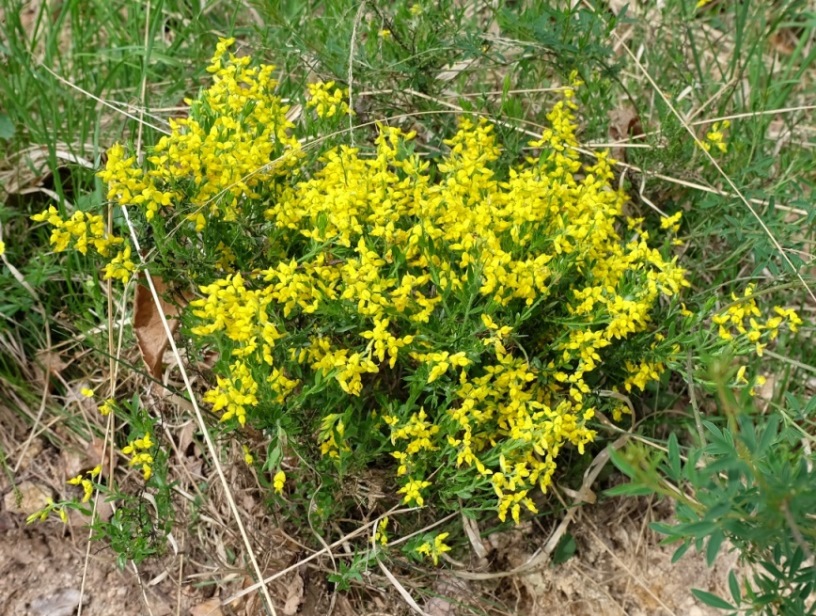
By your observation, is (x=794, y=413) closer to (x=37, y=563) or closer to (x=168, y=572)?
(x=168, y=572)

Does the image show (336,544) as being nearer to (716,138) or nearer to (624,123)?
(716,138)

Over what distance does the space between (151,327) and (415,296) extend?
0.94m

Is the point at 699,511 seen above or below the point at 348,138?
below

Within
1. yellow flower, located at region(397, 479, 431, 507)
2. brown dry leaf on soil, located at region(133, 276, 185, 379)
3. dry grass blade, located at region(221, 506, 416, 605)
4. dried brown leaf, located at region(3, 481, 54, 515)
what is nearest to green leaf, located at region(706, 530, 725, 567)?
yellow flower, located at region(397, 479, 431, 507)

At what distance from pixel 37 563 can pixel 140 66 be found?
1958 mm

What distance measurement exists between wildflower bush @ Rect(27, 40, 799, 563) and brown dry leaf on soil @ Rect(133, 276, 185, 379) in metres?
0.30

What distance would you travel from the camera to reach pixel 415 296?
89.8 inches

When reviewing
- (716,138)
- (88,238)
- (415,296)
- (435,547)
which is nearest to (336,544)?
(435,547)

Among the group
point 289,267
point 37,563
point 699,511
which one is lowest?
point 37,563

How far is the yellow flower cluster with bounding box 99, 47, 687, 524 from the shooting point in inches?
82.0

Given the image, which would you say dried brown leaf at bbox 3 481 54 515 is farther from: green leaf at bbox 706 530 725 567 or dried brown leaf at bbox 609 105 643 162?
dried brown leaf at bbox 609 105 643 162

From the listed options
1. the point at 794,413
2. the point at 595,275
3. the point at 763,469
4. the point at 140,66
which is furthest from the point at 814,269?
the point at 140,66

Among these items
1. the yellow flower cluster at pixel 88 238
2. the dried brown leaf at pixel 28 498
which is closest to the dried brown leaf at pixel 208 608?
the dried brown leaf at pixel 28 498

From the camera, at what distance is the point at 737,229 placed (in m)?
2.61
